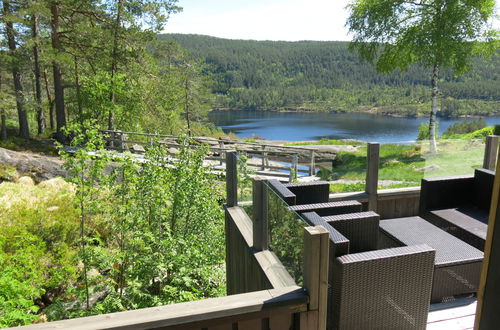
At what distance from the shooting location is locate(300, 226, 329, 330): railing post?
1637 mm

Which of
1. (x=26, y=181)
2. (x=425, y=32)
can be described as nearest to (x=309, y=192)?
(x=26, y=181)

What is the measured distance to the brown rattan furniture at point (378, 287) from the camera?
2.08 metres

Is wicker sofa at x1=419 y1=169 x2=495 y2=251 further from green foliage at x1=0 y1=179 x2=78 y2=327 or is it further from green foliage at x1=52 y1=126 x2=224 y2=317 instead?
green foliage at x1=0 y1=179 x2=78 y2=327

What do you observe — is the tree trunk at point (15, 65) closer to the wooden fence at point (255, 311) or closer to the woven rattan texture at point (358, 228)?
the woven rattan texture at point (358, 228)

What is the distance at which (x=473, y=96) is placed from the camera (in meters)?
72.8

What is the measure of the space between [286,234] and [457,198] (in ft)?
8.16

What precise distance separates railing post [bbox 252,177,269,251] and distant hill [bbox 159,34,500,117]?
69.0 meters

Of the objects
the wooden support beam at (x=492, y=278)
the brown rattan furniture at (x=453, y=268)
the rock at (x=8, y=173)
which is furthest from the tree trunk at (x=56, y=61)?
the wooden support beam at (x=492, y=278)

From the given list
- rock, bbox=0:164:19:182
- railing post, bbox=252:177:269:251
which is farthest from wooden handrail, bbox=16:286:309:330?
rock, bbox=0:164:19:182

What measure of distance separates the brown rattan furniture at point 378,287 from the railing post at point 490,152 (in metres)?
2.56

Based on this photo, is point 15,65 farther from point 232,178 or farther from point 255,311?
point 255,311

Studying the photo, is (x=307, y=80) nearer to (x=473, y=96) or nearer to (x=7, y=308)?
(x=473, y=96)

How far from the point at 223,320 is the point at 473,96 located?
84062 mm

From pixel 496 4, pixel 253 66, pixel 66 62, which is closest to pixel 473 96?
pixel 253 66
